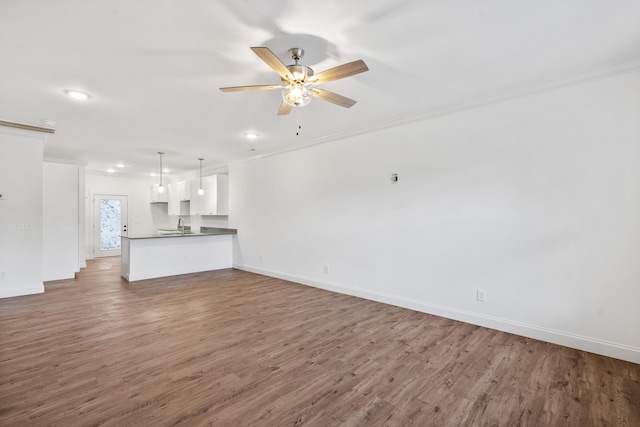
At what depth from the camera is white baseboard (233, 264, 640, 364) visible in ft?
8.86

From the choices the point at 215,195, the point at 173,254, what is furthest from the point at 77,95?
the point at 215,195

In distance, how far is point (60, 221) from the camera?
5961mm

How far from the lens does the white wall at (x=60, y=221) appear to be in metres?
5.82

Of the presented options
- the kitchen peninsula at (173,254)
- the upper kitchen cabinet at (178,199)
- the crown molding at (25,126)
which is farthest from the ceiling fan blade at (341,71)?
the upper kitchen cabinet at (178,199)

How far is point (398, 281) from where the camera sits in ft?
13.8

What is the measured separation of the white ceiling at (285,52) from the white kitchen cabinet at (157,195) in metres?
5.45

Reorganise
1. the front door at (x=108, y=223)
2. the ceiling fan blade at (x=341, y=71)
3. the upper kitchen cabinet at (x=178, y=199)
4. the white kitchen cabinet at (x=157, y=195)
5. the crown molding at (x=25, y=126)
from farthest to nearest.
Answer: the white kitchen cabinet at (x=157, y=195)
the front door at (x=108, y=223)
the upper kitchen cabinet at (x=178, y=199)
the crown molding at (x=25, y=126)
the ceiling fan blade at (x=341, y=71)

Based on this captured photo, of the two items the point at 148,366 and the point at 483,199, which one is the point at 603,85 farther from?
the point at 148,366

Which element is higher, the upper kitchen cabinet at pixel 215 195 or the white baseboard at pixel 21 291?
the upper kitchen cabinet at pixel 215 195

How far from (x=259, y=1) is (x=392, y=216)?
10.2 ft

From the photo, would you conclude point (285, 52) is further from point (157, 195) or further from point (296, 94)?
point (157, 195)

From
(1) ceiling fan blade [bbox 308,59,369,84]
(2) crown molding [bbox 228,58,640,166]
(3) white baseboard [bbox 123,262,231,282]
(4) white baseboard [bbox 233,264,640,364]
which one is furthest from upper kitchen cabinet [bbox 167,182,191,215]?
(1) ceiling fan blade [bbox 308,59,369,84]

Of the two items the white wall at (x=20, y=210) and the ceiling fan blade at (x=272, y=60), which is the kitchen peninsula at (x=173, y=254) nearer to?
the white wall at (x=20, y=210)

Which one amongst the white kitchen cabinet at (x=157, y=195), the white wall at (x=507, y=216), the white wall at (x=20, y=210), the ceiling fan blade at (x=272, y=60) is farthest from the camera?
the white kitchen cabinet at (x=157, y=195)
